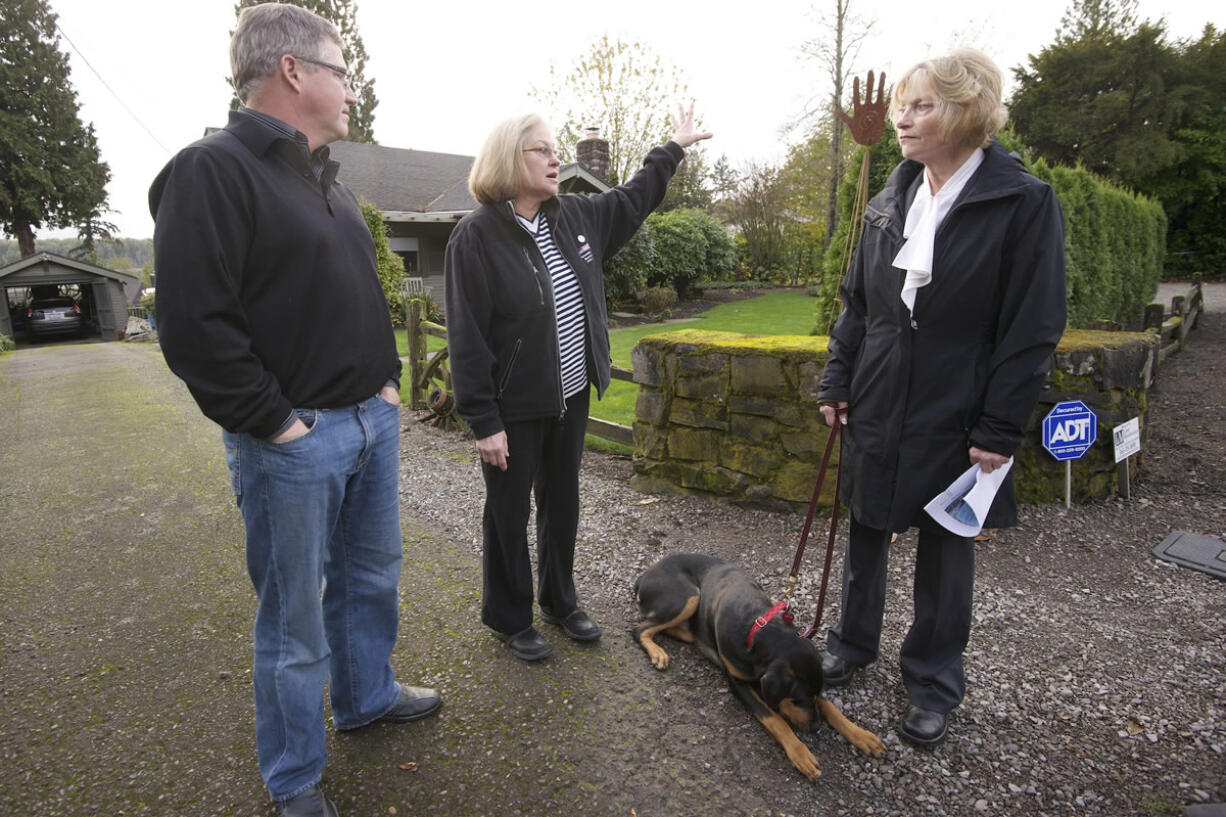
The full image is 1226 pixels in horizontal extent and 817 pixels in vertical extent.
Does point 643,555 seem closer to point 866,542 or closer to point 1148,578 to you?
point 866,542

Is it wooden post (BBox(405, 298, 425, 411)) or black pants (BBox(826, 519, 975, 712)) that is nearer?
black pants (BBox(826, 519, 975, 712))

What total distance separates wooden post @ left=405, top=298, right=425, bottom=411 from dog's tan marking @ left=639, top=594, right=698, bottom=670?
516cm

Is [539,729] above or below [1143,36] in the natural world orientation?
below

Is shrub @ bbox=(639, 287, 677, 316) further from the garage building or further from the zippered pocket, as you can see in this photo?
the garage building

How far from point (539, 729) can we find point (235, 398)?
1.54m

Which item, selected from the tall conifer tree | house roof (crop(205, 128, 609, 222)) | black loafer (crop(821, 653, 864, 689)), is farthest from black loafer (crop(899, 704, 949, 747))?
the tall conifer tree

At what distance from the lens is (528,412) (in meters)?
2.59

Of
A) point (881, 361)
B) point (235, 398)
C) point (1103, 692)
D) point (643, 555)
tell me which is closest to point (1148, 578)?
point (1103, 692)

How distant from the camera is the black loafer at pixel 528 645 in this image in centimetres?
279

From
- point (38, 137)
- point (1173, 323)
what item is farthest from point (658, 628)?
point (38, 137)

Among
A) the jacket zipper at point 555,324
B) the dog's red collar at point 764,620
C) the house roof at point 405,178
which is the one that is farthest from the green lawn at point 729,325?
the house roof at point 405,178

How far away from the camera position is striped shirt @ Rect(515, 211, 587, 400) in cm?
260

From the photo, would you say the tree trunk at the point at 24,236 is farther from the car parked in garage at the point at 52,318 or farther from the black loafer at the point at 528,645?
the black loafer at the point at 528,645

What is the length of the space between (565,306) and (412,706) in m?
1.58
